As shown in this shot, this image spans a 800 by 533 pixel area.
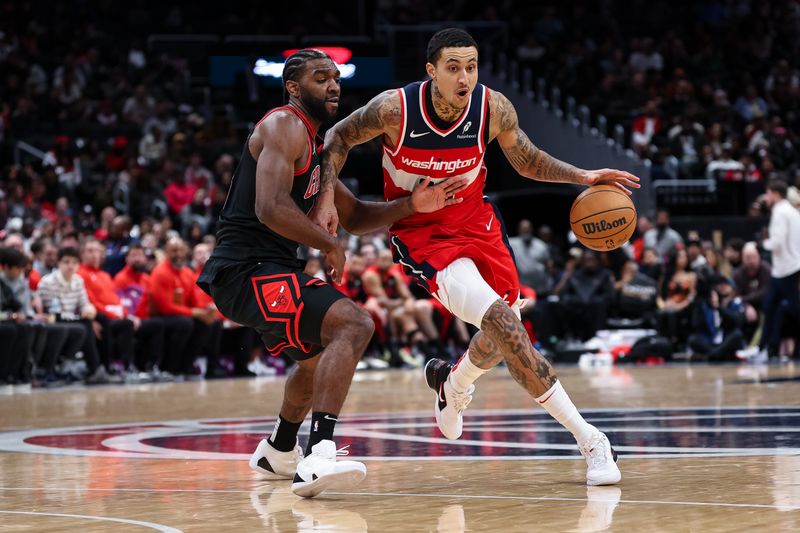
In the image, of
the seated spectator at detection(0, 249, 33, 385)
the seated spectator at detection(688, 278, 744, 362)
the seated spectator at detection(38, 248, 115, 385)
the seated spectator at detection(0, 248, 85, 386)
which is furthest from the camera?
the seated spectator at detection(688, 278, 744, 362)

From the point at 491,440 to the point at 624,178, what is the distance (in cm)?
164

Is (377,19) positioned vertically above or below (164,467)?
above

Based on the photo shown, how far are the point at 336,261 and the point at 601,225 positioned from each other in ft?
4.40

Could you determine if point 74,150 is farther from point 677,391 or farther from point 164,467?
point 164,467

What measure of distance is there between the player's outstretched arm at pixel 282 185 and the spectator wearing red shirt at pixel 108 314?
8.56 meters

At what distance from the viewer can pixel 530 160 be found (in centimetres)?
560

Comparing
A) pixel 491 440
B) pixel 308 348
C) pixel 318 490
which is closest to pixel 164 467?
pixel 308 348

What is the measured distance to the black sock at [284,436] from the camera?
17.1ft

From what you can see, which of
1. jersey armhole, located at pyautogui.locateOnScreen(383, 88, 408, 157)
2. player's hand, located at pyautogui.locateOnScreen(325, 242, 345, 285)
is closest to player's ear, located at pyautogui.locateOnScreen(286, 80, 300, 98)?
jersey armhole, located at pyautogui.locateOnScreen(383, 88, 408, 157)

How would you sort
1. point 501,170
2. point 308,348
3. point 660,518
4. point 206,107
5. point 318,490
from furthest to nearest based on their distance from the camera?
point 501,170, point 206,107, point 308,348, point 318,490, point 660,518

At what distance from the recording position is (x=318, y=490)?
4398 millimetres

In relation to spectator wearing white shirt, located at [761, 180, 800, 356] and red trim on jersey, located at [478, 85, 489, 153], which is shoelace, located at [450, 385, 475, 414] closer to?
red trim on jersey, located at [478, 85, 489, 153]

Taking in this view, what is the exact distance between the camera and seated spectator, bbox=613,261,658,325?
15.3m

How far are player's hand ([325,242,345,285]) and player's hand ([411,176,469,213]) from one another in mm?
566
